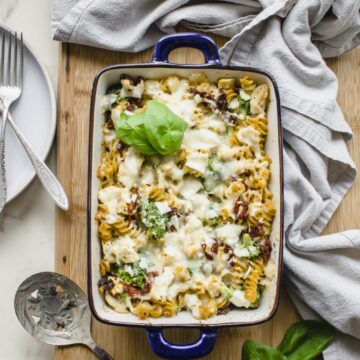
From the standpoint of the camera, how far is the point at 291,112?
230 centimetres

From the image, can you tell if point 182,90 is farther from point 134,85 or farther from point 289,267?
point 289,267

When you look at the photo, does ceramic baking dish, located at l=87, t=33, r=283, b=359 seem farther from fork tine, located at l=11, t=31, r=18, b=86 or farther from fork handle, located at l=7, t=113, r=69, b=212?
fork tine, located at l=11, t=31, r=18, b=86

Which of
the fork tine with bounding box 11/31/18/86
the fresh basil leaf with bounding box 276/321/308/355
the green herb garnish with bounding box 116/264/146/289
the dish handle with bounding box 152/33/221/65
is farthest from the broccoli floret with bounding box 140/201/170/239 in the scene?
the fork tine with bounding box 11/31/18/86

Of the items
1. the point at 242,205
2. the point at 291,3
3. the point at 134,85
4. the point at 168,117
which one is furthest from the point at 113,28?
the point at 242,205

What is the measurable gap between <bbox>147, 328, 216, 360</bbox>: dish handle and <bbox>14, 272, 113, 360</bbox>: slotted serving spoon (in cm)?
29

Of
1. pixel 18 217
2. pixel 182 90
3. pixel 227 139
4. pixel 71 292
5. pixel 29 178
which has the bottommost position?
pixel 71 292

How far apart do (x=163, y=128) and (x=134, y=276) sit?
1.52 ft

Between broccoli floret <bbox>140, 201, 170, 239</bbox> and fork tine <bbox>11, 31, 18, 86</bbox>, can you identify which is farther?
fork tine <bbox>11, 31, 18, 86</bbox>

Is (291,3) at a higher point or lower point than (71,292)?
higher

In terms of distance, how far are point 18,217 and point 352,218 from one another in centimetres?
118

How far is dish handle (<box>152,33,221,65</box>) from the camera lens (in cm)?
216

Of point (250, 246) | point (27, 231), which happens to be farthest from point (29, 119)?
point (250, 246)

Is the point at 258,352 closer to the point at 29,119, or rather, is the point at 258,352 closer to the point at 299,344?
the point at 299,344

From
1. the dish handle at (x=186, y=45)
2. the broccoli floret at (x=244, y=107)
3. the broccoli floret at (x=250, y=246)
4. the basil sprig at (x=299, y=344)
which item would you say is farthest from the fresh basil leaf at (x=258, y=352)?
the dish handle at (x=186, y=45)
